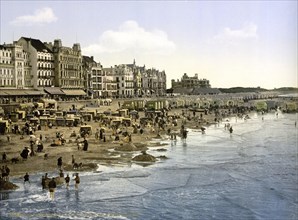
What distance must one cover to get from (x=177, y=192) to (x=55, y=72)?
229ft

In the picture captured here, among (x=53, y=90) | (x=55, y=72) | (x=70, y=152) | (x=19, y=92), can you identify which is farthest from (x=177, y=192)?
(x=55, y=72)

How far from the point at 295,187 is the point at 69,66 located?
7444 cm

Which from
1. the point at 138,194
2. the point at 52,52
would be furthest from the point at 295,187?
the point at 52,52

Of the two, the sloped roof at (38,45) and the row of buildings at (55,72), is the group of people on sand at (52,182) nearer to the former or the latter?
the row of buildings at (55,72)

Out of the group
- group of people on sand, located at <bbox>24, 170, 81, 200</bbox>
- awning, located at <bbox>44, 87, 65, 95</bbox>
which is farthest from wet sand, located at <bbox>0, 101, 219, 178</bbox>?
awning, located at <bbox>44, 87, 65, 95</bbox>

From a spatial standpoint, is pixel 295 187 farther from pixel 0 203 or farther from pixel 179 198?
pixel 0 203

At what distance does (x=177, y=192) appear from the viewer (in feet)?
86.1

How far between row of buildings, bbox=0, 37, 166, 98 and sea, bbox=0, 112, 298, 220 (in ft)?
140

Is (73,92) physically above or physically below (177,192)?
above

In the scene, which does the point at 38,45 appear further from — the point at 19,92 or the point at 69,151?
the point at 69,151

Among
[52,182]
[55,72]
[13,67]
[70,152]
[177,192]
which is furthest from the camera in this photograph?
[55,72]

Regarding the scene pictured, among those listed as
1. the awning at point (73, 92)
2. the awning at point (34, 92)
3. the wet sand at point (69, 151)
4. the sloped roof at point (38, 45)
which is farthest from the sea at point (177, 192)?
the sloped roof at point (38, 45)

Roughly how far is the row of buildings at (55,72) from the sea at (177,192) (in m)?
42.5

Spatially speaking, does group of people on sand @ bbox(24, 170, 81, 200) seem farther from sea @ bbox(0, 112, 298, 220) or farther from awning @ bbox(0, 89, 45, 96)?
awning @ bbox(0, 89, 45, 96)
